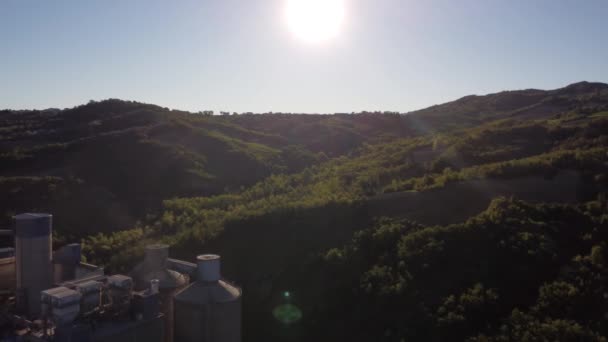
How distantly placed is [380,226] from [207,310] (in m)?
13.7

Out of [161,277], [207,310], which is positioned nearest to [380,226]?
[161,277]

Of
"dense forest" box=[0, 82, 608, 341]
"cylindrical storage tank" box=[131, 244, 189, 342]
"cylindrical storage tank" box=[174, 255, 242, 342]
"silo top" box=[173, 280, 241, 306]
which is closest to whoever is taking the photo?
"cylindrical storage tank" box=[174, 255, 242, 342]

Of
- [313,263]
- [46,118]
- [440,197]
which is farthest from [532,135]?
[46,118]

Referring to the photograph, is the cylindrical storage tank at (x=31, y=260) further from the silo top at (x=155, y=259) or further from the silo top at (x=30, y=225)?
the silo top at (x=155, y=259)

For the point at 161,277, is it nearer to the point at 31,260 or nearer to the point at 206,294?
the point at 206,294

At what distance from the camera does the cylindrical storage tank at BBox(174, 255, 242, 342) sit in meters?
18.9

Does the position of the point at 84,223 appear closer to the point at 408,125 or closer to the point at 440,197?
the point at 440,197

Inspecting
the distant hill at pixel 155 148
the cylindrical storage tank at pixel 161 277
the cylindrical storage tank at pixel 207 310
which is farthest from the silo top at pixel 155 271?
the distant hill at pixel 155 148

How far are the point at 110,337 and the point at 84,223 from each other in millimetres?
30320

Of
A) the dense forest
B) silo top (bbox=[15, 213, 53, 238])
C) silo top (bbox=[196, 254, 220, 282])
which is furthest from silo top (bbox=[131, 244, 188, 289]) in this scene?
the dense forest

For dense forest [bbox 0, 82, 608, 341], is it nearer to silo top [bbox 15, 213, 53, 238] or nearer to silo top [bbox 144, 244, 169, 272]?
silo top [bbox 144, 244, 169, 272]

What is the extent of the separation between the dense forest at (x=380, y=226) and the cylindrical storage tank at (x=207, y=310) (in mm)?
4779

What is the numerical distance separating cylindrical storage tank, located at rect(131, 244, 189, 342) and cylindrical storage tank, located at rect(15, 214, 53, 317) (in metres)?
4.03

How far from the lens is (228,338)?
1945cm
